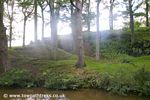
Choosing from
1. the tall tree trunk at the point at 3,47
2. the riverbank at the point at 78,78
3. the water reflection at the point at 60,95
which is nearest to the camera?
the water reflection at the point at 60,95

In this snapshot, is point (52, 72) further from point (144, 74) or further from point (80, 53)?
point (144, 74)

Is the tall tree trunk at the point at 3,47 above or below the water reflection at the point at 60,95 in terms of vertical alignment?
above

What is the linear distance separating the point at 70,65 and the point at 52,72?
6.58ft

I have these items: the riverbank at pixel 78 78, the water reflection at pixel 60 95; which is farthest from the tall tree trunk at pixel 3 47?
the water reflection at pixel 60 95

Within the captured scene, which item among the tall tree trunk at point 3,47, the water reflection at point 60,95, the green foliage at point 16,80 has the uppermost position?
the tall tree trunk at point 3,47

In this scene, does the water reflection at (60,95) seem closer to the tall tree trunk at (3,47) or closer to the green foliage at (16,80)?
the green foliage at (16,80)

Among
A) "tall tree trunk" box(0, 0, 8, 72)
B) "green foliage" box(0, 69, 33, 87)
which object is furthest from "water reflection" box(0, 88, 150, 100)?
"tall tree trunk" box(0, 0, 8, 72)

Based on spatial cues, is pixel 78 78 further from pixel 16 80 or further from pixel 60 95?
pixel 16 80

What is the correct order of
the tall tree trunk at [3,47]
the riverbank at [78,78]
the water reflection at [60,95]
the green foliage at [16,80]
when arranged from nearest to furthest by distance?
the water reflection at [60,95] < the riverbank at [78,78] < the green foliage at [16,80] < the tall tree trunk at [3,47]

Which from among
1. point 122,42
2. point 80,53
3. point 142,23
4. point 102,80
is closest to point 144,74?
point 102,80

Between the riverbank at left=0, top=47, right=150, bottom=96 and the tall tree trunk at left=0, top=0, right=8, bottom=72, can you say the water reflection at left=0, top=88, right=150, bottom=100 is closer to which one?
the riverbank at left=0, top=47, right=150, bottom=96

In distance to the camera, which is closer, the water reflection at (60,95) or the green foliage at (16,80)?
the water reflection at (60,95)

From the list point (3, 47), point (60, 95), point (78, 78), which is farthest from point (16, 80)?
point (60, 95)

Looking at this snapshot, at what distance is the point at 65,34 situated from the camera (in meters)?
39.6
